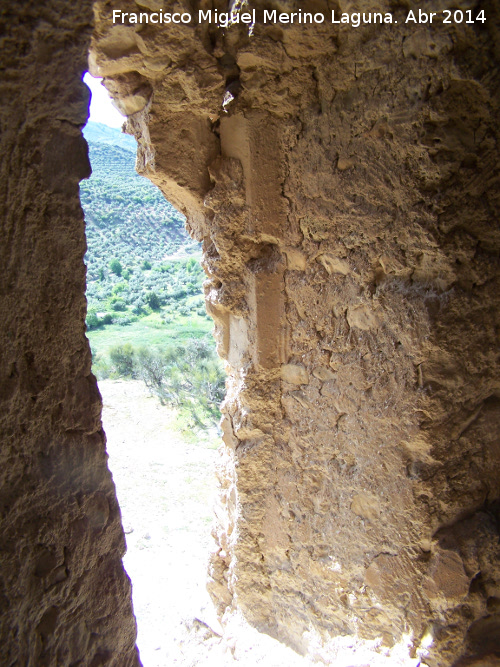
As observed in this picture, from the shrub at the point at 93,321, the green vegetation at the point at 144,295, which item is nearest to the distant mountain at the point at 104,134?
the green vegetation at the point at 144,295

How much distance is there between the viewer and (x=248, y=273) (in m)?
2.16

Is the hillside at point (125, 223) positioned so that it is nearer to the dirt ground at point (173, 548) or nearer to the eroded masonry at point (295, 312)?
the dirt ground at point (173, 548)

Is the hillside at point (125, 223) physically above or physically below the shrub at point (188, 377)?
above

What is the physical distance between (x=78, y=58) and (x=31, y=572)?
1.00 metres

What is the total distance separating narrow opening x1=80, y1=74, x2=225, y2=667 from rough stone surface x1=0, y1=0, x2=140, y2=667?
2086 mm

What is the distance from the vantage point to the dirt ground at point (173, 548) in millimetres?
2398

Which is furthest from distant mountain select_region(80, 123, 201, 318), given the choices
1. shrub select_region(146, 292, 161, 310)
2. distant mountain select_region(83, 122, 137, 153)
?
distant mountain select_region(83, 122, 137, 153)

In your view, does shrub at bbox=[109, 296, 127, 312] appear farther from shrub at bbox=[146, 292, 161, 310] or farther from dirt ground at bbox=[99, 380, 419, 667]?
dirt ground at bbox=[99, 380, 419, 667]

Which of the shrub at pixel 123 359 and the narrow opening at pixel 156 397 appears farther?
the shrub at pixel 123 359

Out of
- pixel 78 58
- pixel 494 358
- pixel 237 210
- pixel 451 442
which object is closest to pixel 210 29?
pixel 237 210

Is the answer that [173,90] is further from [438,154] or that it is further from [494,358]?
[494,358]

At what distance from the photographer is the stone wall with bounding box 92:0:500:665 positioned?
1538mm

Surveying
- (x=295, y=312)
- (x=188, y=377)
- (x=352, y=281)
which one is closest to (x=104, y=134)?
(x=188, y=377)

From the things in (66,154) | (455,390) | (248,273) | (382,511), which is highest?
(66,154)
